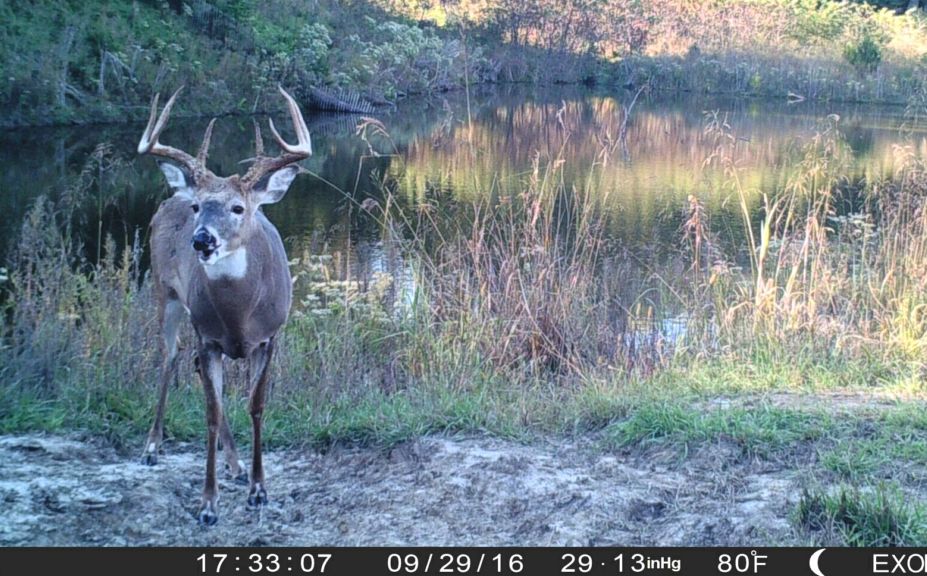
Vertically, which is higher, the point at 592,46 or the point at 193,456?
the point at 592,46

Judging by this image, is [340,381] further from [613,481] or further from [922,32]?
[922,32]

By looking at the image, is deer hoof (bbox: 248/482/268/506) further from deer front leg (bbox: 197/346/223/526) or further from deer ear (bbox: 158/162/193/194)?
deer ear (bbox: 158/162/193/194)

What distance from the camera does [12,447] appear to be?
18.0ft

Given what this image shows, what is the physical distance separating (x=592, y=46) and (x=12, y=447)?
42.9m

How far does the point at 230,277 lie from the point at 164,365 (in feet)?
3.76

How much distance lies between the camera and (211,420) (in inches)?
A: 207

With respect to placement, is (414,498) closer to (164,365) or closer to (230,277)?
(230,277)

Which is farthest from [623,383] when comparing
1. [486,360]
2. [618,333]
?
[618,333]

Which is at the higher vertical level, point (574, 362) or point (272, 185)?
point (272, 185)

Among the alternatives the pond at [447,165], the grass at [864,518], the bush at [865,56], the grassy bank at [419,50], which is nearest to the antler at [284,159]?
the grass at [864,518]

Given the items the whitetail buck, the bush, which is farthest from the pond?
the bush

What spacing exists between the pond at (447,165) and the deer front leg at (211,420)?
4.29 m
